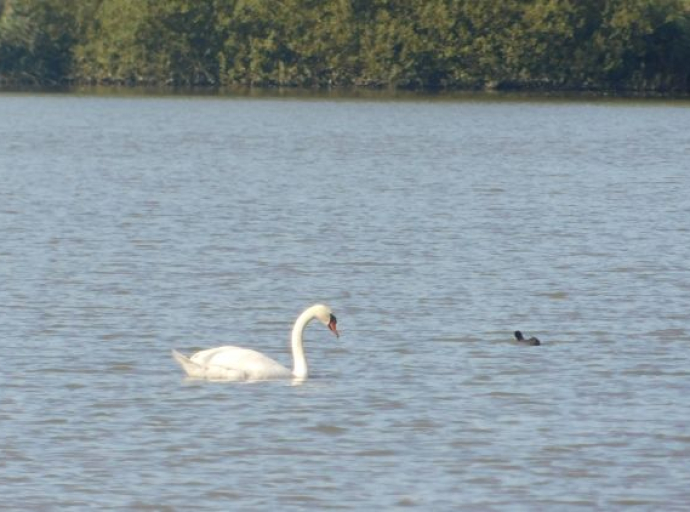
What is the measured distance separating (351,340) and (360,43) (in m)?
109

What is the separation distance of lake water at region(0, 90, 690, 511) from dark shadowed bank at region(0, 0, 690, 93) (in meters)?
80.0

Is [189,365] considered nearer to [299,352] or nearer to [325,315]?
[299,352]

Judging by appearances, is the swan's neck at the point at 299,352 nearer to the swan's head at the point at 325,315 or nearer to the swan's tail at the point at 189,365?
the swan's head at the point at 325,315

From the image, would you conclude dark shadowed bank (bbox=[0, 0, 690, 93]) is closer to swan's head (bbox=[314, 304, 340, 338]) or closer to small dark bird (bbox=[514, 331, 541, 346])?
small dark bird (bbox=[514, 331, 541, 346])

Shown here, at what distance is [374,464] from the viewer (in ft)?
44.0

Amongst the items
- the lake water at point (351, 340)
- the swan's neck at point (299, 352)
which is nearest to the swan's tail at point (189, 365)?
the lake water at point (351, 340)

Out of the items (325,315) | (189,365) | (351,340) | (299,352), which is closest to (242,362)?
(189,365)

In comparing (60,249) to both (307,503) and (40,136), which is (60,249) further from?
(40,136)

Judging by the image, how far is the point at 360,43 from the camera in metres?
128

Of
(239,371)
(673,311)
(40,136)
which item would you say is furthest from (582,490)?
(40,136)

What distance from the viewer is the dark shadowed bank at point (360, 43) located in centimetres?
12431

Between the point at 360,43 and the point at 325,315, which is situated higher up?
the point at 325,315

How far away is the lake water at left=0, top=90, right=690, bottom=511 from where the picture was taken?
42.8 ft

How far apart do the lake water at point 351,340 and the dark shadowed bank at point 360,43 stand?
8004 cm
